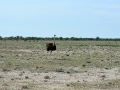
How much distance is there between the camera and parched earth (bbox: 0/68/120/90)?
46.2ft

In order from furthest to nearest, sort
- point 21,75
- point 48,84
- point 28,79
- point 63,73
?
point 63,73 < point 21,75 < point 28,79 < point 48,84

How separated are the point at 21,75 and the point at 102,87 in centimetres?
502

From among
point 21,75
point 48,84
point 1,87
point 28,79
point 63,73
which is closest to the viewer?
point 1,87

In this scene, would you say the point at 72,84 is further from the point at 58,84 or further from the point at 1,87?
the point at 1,87

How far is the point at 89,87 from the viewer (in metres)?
14.2

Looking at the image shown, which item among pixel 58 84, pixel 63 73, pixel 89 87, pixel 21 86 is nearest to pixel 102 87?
pixel 89 87

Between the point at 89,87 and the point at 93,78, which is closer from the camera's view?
the point at 89,87

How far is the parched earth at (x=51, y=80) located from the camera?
14.1m

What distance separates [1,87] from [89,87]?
11.9ft

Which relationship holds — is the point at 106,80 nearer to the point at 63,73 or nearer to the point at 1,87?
the point at 63,73

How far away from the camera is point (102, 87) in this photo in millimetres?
14297

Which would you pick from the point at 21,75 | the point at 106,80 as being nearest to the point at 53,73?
the point at 21,75

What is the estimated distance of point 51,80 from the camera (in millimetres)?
16062

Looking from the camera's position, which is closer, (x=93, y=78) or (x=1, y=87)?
Answer: (x=1, y=87)
